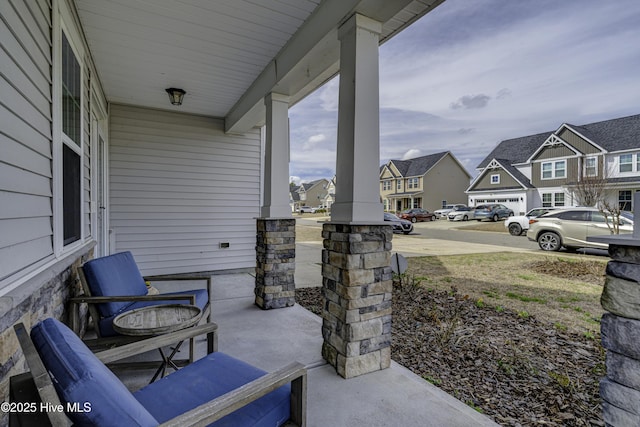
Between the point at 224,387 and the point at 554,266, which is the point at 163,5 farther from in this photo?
the point at 554,266

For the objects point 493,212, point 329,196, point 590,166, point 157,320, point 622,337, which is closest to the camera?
point 622,337

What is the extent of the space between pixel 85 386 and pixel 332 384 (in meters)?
1.73

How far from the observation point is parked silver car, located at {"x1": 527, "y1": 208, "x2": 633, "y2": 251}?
7.62 metres

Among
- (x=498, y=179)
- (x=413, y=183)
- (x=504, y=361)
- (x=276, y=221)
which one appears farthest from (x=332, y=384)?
(x=413, y=183)

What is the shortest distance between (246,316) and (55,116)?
257 centimetres

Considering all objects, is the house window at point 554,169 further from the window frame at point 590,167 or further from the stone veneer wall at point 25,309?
the stone veneer wall at point 25,309

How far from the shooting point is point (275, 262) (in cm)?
384

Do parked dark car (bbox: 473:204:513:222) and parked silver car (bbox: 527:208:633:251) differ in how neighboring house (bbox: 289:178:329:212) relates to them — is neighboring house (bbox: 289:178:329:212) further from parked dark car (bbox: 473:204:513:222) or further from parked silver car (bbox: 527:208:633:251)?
parked silver car (bbox: 527:208:633:251)

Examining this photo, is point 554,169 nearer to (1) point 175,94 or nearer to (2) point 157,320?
(1) point 175,94

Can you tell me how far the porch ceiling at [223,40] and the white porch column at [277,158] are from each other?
19 cm

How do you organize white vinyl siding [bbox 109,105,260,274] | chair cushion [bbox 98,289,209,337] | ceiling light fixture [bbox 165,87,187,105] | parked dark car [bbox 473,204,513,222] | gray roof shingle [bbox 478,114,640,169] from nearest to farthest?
1. chair cushion [bbox 98,289,209,337]
2. ceiling light fixture [bbox 165,87,187,105]
3. white vinyl siding [bbox 109,105,260,274]
4. gray roof shingle [bbox 478,114,640,169]
5. parked dark car [bbox 473,204,513,222]

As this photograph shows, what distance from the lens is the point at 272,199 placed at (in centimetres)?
384

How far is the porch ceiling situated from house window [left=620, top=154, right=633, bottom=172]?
18.9 metres

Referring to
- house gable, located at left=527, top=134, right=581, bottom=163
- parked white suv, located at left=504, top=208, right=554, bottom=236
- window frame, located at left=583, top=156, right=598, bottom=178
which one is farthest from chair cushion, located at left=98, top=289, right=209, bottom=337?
house gable, located at left=527, top=134, right=581, bottom=163
